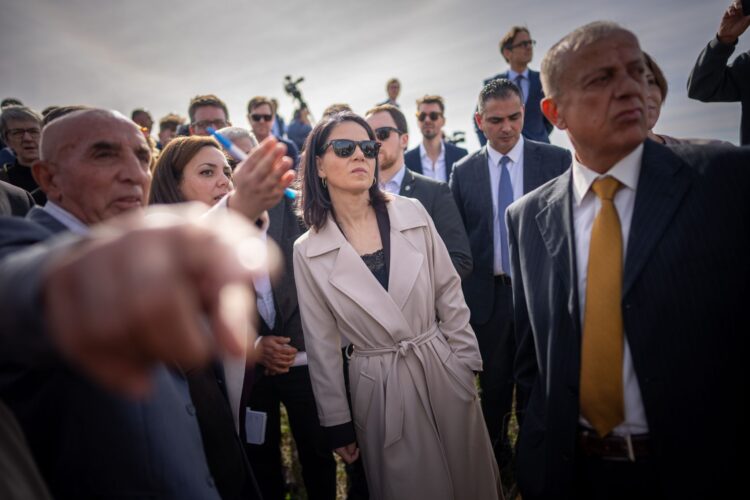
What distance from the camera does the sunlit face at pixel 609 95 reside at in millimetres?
1769

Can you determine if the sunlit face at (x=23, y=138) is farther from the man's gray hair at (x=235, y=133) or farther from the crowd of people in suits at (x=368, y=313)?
the crowd of people in suits at (x=368, y=313)

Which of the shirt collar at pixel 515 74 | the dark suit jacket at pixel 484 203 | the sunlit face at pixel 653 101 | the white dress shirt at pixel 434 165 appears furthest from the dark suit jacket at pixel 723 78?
the white dress shirt at pixel 434 165

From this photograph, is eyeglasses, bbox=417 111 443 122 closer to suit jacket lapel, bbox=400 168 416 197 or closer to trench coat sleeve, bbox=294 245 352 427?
suit jacket lapel, bbox=400 168 416 197

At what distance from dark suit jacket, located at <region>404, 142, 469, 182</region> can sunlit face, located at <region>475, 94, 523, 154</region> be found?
151cm

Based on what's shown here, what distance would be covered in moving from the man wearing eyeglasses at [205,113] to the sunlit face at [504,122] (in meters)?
3.50

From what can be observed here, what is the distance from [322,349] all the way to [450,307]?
0.94 m

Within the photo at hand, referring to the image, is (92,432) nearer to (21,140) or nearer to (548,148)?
(548,148)

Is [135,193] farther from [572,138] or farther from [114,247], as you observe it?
[572,138]

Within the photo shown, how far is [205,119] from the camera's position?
17.0 feet

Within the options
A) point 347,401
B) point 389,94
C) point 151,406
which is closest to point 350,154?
point 347,401

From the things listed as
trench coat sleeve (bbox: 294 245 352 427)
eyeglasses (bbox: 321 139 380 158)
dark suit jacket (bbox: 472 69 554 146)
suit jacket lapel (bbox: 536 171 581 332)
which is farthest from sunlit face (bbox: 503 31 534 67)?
trench coat sleeve (bbox: 294 245 352 427)

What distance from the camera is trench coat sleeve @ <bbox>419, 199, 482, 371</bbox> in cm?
268

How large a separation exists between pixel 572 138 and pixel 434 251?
1.18 metres

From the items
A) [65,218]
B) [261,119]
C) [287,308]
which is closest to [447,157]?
[261,119]
